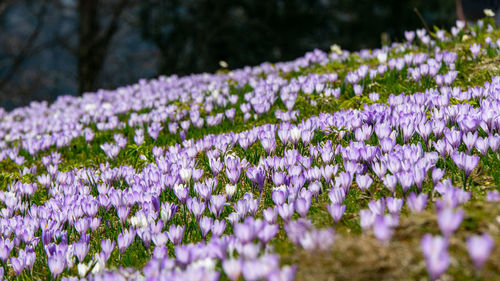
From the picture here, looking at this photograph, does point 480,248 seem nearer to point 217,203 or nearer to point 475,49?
point 217,203

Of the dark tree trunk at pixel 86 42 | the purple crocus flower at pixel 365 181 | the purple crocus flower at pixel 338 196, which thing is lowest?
the purple crocus flower at pixel 338 196

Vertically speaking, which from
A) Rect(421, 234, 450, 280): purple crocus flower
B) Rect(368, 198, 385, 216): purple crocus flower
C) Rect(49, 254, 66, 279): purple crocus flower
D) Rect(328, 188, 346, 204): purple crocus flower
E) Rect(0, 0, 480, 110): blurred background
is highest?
Rect(0, 0, 480, 110): blurred background

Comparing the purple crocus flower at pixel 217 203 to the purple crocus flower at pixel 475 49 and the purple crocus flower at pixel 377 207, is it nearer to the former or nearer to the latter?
the purple crocus flower at pixel 377 207

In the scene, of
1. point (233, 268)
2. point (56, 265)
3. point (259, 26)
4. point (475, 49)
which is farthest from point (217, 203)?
point (259, 26)

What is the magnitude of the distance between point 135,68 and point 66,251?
113 ft

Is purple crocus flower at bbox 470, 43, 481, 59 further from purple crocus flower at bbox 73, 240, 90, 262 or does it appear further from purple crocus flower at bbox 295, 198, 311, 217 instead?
purple crocus flower at bbox 73, 240, 90, 262

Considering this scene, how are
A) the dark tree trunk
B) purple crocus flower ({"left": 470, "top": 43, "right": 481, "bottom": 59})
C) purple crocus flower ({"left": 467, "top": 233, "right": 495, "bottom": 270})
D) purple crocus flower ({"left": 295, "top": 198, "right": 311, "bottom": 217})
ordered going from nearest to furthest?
purple crocus flower ({"left": 467, "top": 233, "right": 495, "bottom": 270}) < purple crocus flower ({"left": 295, "top": 198, "right": 311, "bottom": 217}) < purple crocus flower ({"left": 470, "top": 43, "right": 481, "bottom": 59}) < the dark tree trunk

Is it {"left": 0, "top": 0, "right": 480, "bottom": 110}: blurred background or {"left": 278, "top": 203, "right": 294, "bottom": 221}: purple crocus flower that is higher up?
{"left": 0, "top": 0, "right": 480, "bottom": 110}: blurred background

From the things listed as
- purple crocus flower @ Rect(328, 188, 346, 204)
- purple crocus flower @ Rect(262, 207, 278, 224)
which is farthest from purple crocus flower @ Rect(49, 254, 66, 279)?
purple crocus flower @ Rect(328, 188, 346, 204)

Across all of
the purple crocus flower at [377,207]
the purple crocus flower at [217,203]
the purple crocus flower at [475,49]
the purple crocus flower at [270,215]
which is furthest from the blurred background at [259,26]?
the purple crocus flower at [377,207]

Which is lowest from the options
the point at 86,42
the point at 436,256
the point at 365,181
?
the point at 436,256

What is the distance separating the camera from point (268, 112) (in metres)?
5.87

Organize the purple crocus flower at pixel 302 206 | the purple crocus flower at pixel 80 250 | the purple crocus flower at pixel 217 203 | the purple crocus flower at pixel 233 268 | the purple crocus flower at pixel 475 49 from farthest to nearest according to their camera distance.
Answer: the purple crocus flower at pixel 475 49 → the purple crocus flower at pixel 217 203 → the purple crocus flower at pixel 80 250 → the purple crocus flower at pixel 302 206 → the purple crocus flower at pixel 233 268

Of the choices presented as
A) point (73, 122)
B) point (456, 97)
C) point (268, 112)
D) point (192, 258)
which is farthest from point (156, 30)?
point (192, 258)
